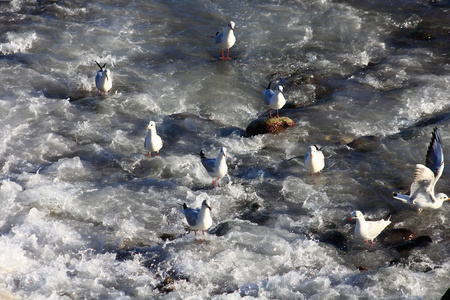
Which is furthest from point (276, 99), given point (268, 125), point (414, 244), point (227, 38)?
point (414, 244)

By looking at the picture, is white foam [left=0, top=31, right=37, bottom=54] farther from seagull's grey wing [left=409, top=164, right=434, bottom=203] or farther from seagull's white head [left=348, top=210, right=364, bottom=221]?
seagull's grey wing [left=409, top=164, right=434, bottom=203]

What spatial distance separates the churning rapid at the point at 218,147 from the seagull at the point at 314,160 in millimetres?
267

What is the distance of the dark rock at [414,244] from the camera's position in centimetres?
754

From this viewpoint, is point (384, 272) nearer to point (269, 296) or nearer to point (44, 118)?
point (269, 296)

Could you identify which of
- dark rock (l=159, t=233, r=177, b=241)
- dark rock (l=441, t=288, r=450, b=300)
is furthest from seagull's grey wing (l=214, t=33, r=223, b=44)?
dark rock (l=441, t=288, r=450, b=300)

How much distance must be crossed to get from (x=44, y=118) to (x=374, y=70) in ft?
26.4

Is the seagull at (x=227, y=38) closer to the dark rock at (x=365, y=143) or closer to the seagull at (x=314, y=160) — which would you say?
the dark rock at (x=365, y=143)

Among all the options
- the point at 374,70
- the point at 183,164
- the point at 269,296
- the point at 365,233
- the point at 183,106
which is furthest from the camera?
the point at 374,70

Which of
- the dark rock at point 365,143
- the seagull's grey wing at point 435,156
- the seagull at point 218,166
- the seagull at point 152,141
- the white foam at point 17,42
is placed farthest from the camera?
the white foam at point 17,42

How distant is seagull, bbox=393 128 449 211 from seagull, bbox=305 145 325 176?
1.44 m

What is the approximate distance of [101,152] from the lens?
998cm

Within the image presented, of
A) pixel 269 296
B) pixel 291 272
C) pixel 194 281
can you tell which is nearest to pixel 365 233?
pixel 291 272

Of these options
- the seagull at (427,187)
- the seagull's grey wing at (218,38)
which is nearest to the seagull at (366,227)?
the seagull at (427,187)

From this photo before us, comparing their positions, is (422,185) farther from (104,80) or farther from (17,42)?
(17,42)
